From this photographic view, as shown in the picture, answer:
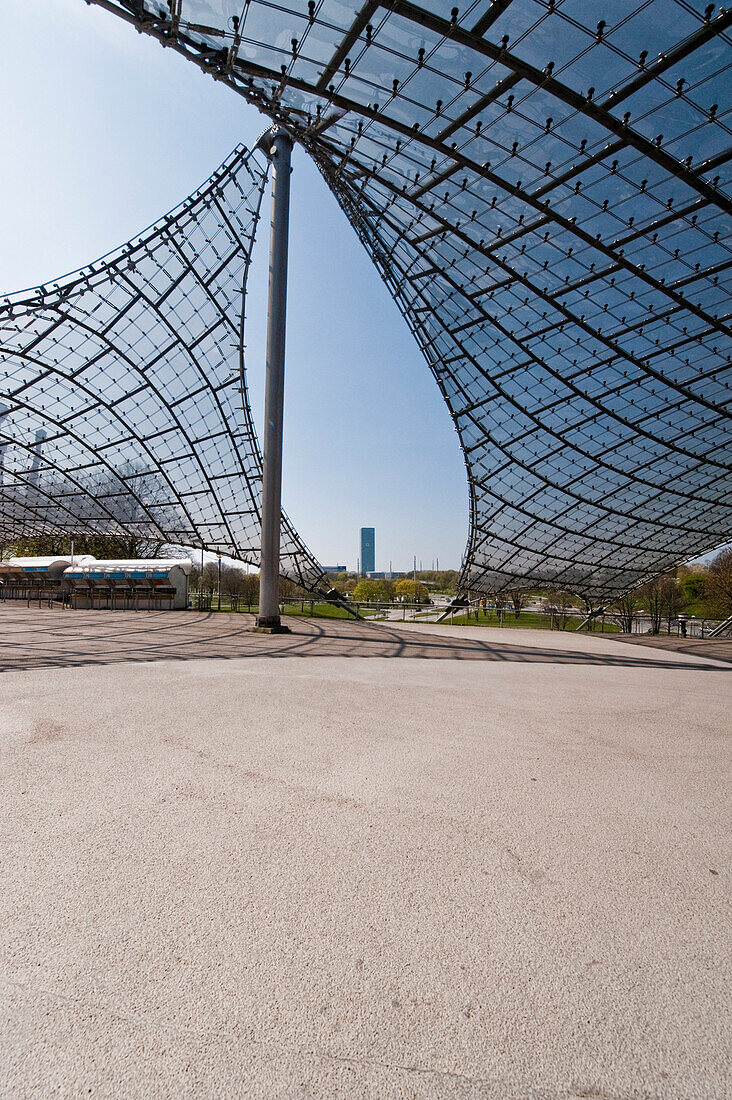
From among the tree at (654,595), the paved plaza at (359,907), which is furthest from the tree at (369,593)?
the paved plaza at (359,907)

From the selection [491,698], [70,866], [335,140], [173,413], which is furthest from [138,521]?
[70,866]

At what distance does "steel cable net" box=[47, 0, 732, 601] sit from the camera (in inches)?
494

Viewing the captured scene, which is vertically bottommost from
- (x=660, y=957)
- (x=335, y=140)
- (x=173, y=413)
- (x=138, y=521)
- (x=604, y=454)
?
(x=660, y=957)

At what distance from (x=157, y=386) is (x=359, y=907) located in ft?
118

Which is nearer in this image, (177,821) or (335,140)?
(177,821)

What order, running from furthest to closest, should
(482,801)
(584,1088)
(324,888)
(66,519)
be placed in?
(66,519) → (482,801) → (324,888) → (584,1088)

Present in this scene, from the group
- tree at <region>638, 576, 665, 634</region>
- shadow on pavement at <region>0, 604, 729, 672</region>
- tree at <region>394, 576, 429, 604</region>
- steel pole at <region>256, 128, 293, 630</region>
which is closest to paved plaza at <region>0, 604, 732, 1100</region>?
shadow on pavement at <region>0, 604, 729, 672</region>

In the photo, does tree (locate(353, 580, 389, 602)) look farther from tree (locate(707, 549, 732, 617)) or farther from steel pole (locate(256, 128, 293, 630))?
steel pole (locate(256, 128, 293, 630))

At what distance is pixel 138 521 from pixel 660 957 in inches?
1908

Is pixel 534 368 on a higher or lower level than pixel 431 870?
higher

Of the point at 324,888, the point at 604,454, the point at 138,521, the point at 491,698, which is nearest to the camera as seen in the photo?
the point at 324,888

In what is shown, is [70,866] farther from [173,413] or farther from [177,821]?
[173,413]

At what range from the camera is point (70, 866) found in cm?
378

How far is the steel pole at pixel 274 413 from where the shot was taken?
21297 millimetres
